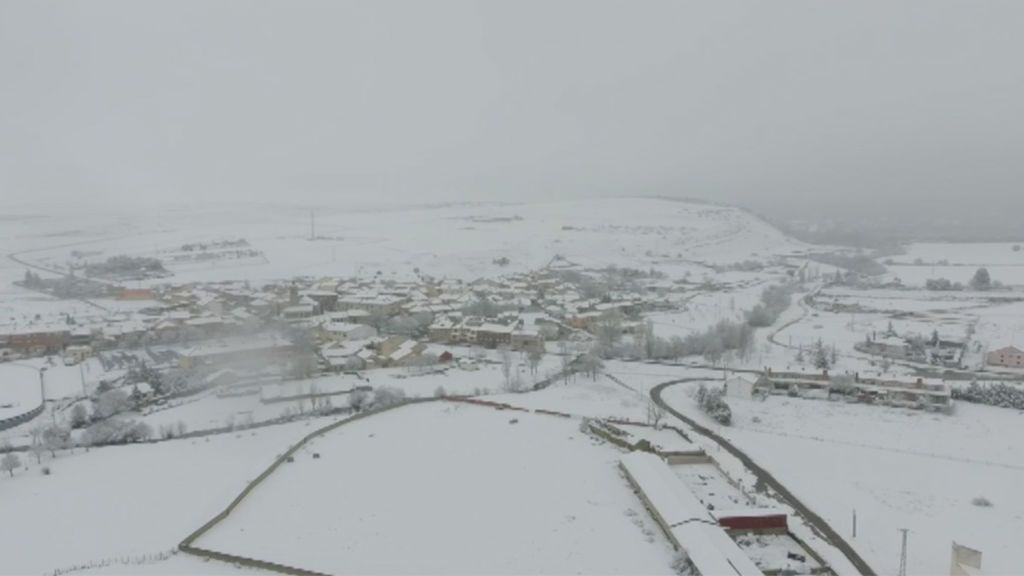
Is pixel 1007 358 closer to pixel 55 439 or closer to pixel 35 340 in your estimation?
pixel 55 439

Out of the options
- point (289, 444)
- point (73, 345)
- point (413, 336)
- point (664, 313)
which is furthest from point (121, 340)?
point (664, 313)

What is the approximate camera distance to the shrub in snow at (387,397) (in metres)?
10.8

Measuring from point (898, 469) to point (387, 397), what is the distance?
7.51 m

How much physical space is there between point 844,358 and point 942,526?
803 cm

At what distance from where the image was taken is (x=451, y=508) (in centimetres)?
696

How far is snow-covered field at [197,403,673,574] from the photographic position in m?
5.92

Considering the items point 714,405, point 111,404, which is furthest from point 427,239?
point 714,405

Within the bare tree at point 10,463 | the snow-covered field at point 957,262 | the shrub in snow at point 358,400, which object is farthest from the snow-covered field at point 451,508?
the snow-covered field at point 957,262

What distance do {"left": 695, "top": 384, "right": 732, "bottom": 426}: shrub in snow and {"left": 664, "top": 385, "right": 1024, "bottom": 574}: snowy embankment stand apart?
5.7 inches

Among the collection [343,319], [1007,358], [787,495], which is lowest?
[787,495]

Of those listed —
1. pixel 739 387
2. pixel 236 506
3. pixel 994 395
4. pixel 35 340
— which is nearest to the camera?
pixel 236 506

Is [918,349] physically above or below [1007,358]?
below

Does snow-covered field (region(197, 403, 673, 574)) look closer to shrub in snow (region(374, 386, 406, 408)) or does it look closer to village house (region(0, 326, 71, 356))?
shrub in snow (region(374, 386, 406, 408))

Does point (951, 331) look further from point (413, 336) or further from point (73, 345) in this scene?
point (73, 345)
